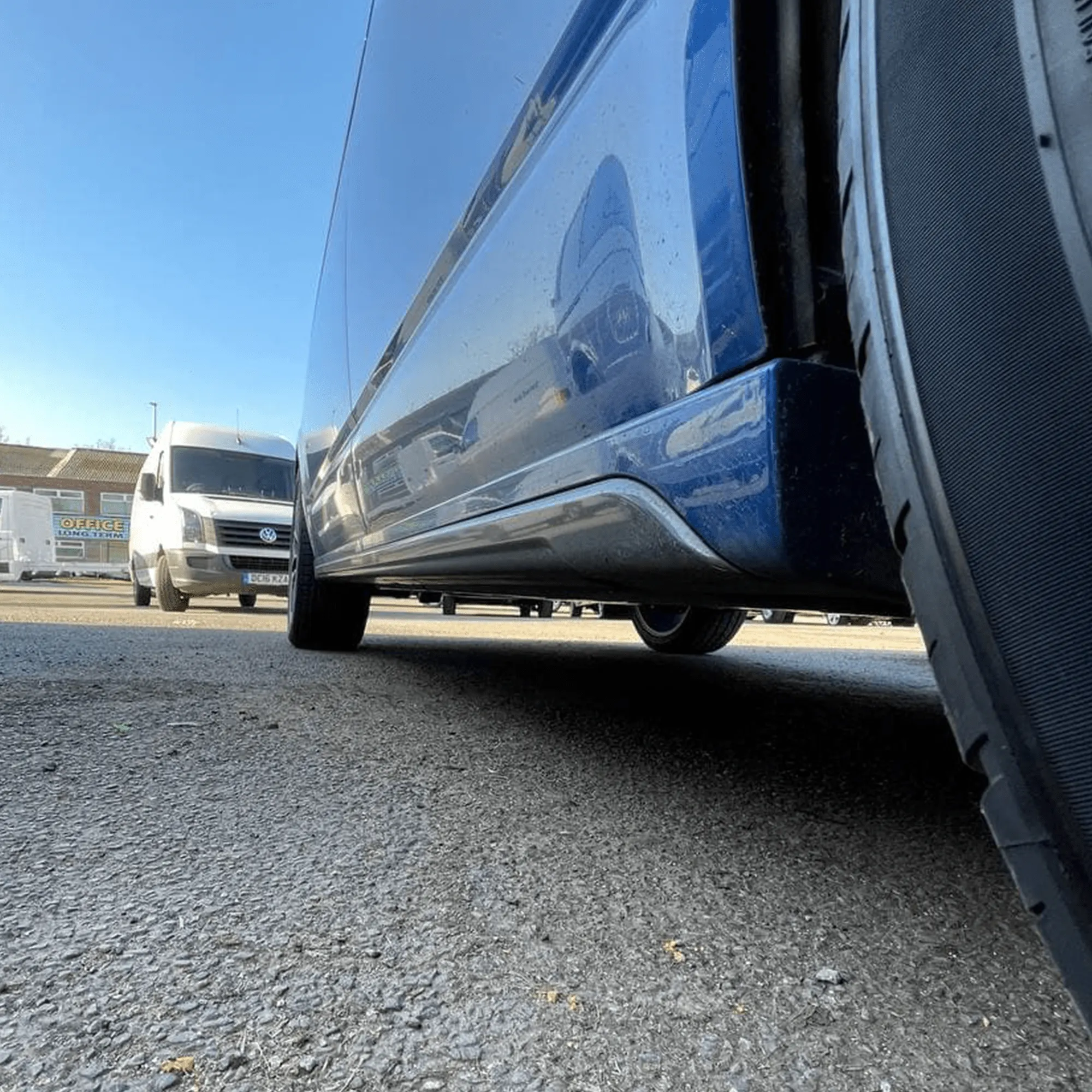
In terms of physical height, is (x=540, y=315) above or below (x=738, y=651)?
above

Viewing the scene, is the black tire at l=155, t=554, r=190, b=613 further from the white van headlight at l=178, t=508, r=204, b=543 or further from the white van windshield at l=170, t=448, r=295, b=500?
the white van windshield at l=170, t=448, r=295, b=500

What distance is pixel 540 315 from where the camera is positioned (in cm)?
111

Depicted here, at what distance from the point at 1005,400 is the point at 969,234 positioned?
0.12 meters

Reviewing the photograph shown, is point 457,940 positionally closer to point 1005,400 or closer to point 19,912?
point 19,912

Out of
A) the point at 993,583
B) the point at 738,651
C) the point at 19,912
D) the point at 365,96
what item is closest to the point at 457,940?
the point at 19,912

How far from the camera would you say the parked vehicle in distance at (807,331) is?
448mm

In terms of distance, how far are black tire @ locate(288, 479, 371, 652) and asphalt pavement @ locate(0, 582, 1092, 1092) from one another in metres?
1.50

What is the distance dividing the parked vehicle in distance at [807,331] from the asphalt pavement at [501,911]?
1.07ft

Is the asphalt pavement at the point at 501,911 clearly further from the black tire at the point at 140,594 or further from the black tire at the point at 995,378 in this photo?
the black tire at the point at 140,594

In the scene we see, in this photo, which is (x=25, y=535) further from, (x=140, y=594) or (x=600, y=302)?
(x=600, y=302)

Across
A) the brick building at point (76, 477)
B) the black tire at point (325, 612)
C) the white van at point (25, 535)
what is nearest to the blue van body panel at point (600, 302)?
the black tire at point (325, 612)

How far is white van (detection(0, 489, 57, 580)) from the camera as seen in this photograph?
1605 centimetres

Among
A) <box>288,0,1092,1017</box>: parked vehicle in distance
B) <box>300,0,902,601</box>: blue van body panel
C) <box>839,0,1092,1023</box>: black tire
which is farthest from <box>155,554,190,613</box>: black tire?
<box>839,0,1092,1023</box>: black tire

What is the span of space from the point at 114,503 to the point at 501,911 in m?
33.2
